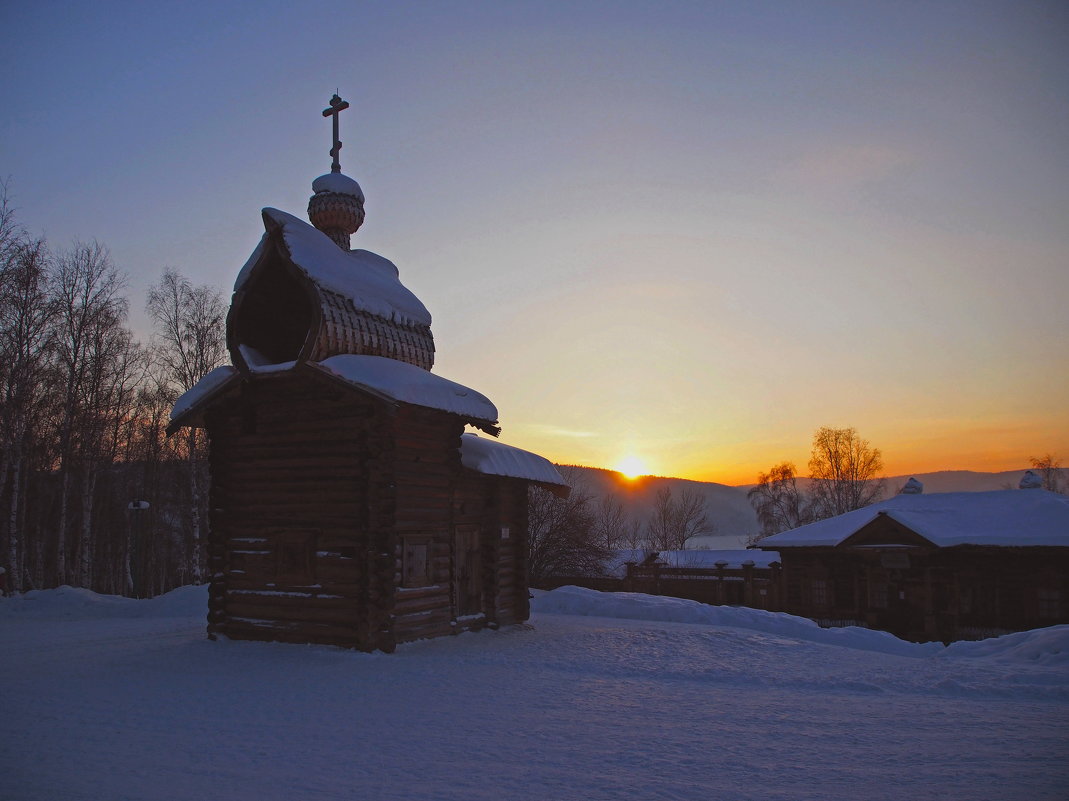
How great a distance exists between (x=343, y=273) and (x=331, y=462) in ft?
13.3

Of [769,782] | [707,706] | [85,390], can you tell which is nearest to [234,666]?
[707,706]

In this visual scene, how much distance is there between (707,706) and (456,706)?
3.25 m

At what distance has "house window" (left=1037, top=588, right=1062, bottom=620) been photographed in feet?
67.2

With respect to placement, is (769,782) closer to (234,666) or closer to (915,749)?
(915,749)

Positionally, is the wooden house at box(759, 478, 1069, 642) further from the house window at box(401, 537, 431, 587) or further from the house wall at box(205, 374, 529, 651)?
the house window at box(401, 537, 431, 587)

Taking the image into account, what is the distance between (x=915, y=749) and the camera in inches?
294

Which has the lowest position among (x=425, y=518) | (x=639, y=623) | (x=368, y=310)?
(x=639, y=623)

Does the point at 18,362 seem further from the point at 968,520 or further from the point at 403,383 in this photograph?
the point at 968,520

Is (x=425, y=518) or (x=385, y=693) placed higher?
(x=425, y=518)

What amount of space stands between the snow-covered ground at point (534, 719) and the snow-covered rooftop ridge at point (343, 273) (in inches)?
279

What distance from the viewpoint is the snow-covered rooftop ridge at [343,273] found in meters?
14.7

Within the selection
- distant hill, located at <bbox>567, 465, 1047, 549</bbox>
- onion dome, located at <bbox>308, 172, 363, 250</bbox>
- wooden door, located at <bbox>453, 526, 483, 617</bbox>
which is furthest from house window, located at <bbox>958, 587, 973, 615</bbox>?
distant hill, located at <bbox>567, 465, 1047, 549</bbox>

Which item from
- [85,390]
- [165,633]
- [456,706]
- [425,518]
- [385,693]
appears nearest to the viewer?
[456,706]

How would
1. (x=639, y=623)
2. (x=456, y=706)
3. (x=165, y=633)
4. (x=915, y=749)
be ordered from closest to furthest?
(x=915, y=749) < (x=456, y=706) < (x=165, y=633) < (x=639, y=623)
